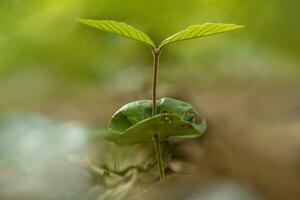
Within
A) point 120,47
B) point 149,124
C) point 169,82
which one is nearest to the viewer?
point 149,124

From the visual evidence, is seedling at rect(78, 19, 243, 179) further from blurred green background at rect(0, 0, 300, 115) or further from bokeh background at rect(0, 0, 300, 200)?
blurred green background at rect(0, 0, 300, 115)

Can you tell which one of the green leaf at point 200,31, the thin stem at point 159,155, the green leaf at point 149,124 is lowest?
the thin stem at point 159,155

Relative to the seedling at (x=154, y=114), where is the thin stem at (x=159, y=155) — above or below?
below

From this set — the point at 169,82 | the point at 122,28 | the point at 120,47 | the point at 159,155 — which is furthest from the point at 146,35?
the point at 120,47

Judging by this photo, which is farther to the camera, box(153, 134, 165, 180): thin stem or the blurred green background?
the blurred green background

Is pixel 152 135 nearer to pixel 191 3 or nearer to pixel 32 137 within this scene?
pixel 32 137

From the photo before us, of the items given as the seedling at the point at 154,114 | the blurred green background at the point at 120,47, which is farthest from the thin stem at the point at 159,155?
the blurred green background at the point at 120,47

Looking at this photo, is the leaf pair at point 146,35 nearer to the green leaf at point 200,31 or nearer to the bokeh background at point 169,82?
the green leaf at point 200,31

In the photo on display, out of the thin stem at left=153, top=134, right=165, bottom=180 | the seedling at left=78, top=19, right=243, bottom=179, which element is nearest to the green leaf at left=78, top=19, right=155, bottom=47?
the seedling at left=78, top=19, right=243, bottom=179

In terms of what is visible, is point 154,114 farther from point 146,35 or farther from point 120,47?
point 120,47
